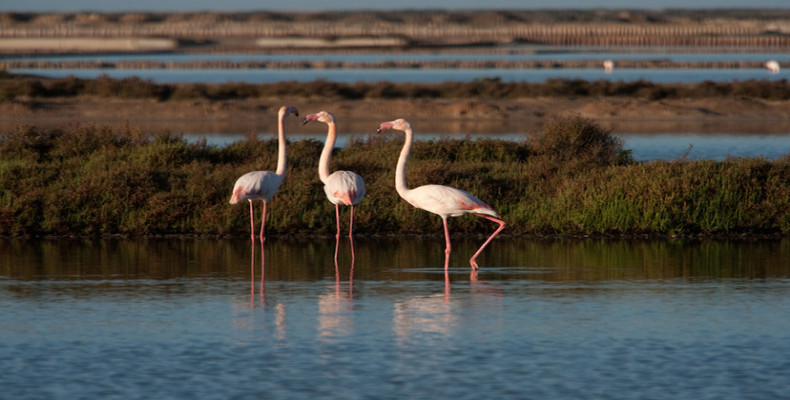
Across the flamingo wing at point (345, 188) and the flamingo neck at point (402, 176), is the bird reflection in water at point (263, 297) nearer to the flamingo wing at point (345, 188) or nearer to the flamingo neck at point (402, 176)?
the flamingo wing at point (345, 188)

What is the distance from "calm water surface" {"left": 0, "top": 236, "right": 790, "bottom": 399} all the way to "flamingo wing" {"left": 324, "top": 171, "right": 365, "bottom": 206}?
0.73 meters

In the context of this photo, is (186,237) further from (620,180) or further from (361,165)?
(620,180)

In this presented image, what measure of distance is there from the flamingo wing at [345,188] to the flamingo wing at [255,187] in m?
0.73

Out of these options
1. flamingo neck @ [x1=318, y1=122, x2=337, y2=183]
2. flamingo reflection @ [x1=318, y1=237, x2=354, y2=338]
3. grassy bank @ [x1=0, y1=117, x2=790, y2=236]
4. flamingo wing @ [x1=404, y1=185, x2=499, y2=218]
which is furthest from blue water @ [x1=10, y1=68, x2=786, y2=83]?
flamingo reflection @ [x1=318, y1=237, x2=354, y2=338]

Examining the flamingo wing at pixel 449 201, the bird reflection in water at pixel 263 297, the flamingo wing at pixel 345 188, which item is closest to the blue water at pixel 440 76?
the flamingo wing at pixel 345 188

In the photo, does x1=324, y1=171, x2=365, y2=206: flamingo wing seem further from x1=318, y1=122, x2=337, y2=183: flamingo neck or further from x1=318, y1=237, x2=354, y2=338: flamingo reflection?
x1=318, y1=237, x2=354, y2=338: flamingo reflection

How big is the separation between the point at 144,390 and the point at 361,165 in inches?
420

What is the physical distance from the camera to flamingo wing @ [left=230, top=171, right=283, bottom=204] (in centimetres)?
1424

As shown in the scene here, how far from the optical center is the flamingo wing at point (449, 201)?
43.7 feet

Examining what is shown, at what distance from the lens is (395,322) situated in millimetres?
10406

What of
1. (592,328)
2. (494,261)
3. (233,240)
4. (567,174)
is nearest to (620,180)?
(567,174)

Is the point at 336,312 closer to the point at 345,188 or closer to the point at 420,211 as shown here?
the point at 345,188

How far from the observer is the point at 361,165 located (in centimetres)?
1869

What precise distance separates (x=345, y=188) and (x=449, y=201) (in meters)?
1.37
